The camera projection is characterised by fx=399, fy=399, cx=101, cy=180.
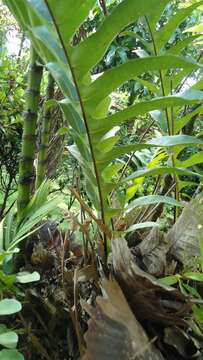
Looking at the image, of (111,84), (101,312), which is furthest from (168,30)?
(101,312)

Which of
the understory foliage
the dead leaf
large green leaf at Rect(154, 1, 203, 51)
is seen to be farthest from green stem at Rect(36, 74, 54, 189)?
the dead leaf

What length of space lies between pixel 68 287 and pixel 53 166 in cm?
71

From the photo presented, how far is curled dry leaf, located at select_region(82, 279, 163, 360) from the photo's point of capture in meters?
0.47

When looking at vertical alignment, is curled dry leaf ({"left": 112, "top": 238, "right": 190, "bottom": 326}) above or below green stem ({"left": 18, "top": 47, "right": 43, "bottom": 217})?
below

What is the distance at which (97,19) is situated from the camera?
97.4 inches

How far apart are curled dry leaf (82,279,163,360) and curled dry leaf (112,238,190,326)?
0.12ft

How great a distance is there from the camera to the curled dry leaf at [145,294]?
53cm

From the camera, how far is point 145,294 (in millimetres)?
532

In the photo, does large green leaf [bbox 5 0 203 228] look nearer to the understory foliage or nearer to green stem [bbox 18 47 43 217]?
the understory foliage

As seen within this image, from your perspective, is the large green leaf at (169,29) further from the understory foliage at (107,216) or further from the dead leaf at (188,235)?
the dead leaf at (188,235)

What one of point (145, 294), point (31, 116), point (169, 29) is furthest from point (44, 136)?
point (145, 294)

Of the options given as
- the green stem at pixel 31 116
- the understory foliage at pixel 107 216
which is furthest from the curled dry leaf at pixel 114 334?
the green stem at pixel 31 116

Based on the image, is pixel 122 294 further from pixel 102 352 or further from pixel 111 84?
pixel 111 84

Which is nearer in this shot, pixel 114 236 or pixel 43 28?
pixel 43 28
